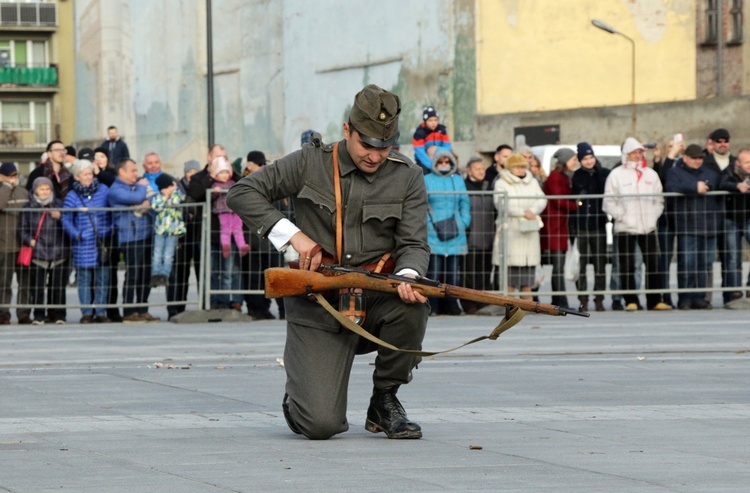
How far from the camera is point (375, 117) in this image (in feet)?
26.7

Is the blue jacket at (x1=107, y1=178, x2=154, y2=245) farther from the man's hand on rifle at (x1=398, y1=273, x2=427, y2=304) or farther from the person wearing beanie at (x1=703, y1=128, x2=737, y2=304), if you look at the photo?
the man's hand on rifle at (x1=398, y1=273, x2=427, y2=304)

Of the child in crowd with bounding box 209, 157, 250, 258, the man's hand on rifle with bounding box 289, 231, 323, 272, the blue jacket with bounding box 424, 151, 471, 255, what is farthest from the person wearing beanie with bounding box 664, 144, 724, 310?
the man's hand on rifle with bounding box 289, 231, 323, 272

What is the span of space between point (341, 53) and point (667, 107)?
12086 mm

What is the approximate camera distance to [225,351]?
14070mm

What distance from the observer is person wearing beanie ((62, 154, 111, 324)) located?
17.7 m

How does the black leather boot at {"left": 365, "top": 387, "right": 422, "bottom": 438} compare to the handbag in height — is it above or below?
below

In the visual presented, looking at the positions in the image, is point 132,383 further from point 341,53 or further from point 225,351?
point 341,53

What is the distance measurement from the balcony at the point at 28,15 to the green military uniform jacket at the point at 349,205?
7681 centimetres

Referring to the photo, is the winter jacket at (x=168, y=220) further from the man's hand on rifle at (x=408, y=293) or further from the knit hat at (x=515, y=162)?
the man's hand on rifle at (x=408, y=293)

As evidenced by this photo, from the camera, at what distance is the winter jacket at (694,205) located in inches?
719

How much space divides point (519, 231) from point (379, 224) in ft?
32.6

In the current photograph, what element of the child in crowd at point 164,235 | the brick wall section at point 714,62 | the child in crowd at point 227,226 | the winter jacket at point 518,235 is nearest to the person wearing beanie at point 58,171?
the child in crowd at point 164,235

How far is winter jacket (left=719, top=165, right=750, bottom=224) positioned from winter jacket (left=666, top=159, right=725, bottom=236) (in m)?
0.09

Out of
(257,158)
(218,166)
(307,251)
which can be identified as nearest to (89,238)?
(218,166)
